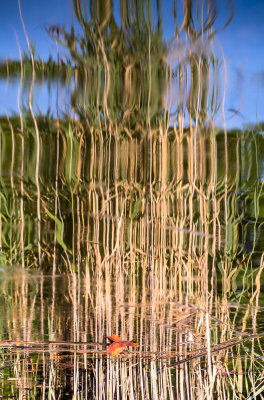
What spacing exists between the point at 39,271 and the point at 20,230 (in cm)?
13

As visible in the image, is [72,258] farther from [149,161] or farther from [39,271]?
[149,161]

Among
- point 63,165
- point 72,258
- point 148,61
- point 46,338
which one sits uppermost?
point 148,61

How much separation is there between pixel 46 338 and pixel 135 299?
0.88 ft

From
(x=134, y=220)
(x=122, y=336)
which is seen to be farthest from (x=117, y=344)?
(x=134, y=220)

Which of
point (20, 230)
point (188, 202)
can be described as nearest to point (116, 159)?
point (188, 202)

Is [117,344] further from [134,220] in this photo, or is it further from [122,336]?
[134,220]

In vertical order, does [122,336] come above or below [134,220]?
below

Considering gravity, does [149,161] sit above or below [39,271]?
above

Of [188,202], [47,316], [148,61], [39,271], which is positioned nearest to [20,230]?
[39,271]

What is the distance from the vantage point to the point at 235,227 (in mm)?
1095

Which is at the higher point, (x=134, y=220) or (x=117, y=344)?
(x=134, y=220)

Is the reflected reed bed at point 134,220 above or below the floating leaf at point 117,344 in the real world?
above

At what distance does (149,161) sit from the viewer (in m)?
1.09

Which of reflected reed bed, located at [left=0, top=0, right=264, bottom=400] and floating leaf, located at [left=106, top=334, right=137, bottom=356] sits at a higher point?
reflected reed bed, located at [left=0, top=0, right=264, bottom=400]
